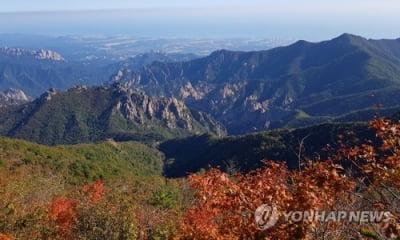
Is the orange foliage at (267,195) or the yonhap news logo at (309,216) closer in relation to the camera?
the orange foliage at (267,195)

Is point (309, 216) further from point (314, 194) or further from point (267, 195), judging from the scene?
point (267, 195)

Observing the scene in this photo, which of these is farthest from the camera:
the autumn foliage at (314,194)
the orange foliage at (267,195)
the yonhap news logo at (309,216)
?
the yonhap news logo at (309,216)

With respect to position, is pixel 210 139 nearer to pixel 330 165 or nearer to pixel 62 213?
pixel 62 213

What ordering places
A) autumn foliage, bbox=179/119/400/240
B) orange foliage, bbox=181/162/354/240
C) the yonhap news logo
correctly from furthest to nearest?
the yonhap news logo
orange foliage, bbox=181/162/354/240
autumn foliage, bbox=179/119/400/240

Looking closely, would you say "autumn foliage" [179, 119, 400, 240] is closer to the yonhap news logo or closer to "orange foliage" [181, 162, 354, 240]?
"orange foliage" [181, 162, 354, 240]

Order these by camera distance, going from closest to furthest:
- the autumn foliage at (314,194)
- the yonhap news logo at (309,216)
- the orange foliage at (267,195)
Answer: the autumn foliage at (314,194), the orange foliage at (267,195), the yonhap news logo at (309,216)

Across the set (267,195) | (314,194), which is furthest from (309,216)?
(267,195)

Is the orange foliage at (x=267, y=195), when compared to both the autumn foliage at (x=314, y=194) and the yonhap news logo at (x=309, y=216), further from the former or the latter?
the yonhap news logo at (x=309, y=216)

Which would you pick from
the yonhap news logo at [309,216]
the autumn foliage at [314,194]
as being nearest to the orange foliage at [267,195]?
the autumn foliage at [314,194]

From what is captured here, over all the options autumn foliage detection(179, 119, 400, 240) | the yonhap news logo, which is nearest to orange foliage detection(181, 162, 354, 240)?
autumn foliage detection(179, 119, 400, 240)

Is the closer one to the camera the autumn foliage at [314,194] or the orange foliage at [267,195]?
the autumn foliage at [314,194]

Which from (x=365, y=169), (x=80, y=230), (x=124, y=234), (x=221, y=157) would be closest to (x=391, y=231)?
(x=365, y=169)

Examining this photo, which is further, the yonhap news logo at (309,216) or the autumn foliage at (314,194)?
the yonhap news logo at (309,216)
